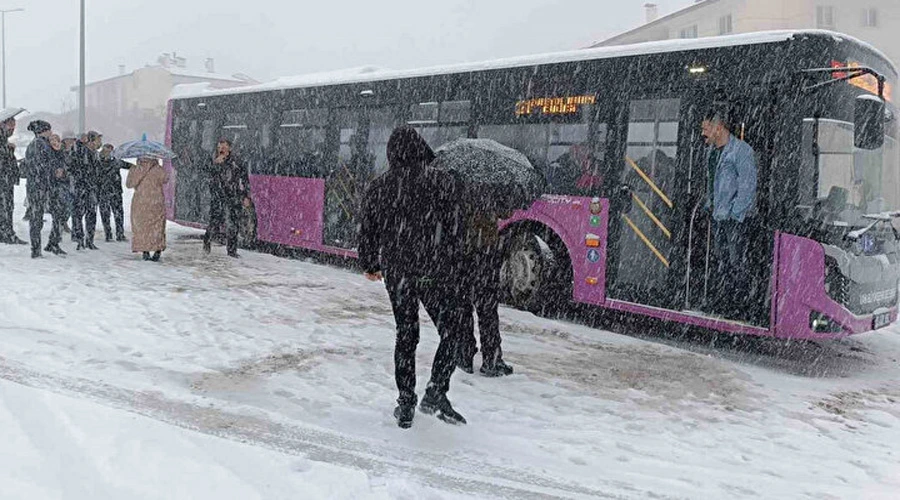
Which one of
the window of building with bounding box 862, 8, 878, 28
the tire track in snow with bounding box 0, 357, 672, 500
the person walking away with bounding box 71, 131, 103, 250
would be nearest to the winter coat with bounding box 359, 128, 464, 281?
the tire track in snow with bounding box 0, 357, 672, 500

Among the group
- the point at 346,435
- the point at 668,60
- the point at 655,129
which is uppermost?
the point at 668,60

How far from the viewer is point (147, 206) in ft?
38.3

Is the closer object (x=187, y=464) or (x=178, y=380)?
(x=187, y=464)

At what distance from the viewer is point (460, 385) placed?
6117 millimetres

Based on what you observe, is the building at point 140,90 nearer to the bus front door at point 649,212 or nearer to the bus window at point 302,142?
the bus window at point 302,142

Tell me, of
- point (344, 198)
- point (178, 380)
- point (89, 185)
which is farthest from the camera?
point (89, 185)

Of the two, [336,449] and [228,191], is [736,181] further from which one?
[228,191]

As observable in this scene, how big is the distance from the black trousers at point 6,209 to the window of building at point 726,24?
38.5 metres

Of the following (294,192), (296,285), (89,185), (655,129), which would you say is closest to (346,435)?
(655,129)

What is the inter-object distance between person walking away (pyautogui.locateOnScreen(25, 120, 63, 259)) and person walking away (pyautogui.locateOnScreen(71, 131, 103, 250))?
94cm

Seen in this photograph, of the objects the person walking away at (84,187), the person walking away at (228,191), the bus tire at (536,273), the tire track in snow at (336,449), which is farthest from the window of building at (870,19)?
the tire track in snow at (336,449)

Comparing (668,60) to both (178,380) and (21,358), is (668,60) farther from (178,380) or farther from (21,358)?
(21,358)

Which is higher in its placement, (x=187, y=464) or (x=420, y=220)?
(x=420, y=220)

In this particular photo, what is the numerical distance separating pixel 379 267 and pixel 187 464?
62.5 inches
